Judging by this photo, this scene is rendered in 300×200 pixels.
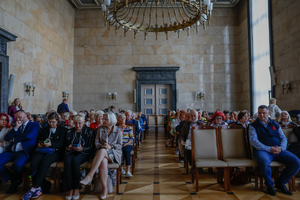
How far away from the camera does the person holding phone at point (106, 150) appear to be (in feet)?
12.5

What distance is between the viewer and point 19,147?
425 cm

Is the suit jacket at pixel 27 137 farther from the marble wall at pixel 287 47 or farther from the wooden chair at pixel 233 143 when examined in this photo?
the marble wall at pixel 287 47

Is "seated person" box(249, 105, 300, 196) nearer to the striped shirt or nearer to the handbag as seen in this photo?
the striped shirt

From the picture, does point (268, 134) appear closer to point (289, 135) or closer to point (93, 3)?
point (289, 135)

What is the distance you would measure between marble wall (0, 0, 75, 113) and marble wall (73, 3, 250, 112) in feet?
4.46

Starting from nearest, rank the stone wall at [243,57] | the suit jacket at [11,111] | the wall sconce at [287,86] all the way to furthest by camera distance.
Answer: the suit jacket at [11,111], the wall sconce at [287,86], the stone wall at [243,57]

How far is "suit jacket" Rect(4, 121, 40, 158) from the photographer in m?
4.16

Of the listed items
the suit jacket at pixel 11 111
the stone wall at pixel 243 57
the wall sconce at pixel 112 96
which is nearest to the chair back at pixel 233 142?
the suit jacket at pixel 11 111

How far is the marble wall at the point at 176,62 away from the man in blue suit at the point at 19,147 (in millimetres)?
10927

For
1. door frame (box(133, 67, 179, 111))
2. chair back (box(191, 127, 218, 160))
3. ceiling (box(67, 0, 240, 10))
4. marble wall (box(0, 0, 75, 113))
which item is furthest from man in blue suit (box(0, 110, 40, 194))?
ceiling (box(67, 0, 240, 10))

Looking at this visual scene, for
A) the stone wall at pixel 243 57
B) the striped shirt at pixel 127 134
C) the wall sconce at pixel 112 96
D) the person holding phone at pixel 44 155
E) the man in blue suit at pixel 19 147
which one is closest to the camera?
the person holding phone at pixel 44 155

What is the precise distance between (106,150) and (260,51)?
11479mm

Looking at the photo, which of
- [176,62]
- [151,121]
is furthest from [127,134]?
[176,62]

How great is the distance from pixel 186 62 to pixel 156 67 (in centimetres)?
191
